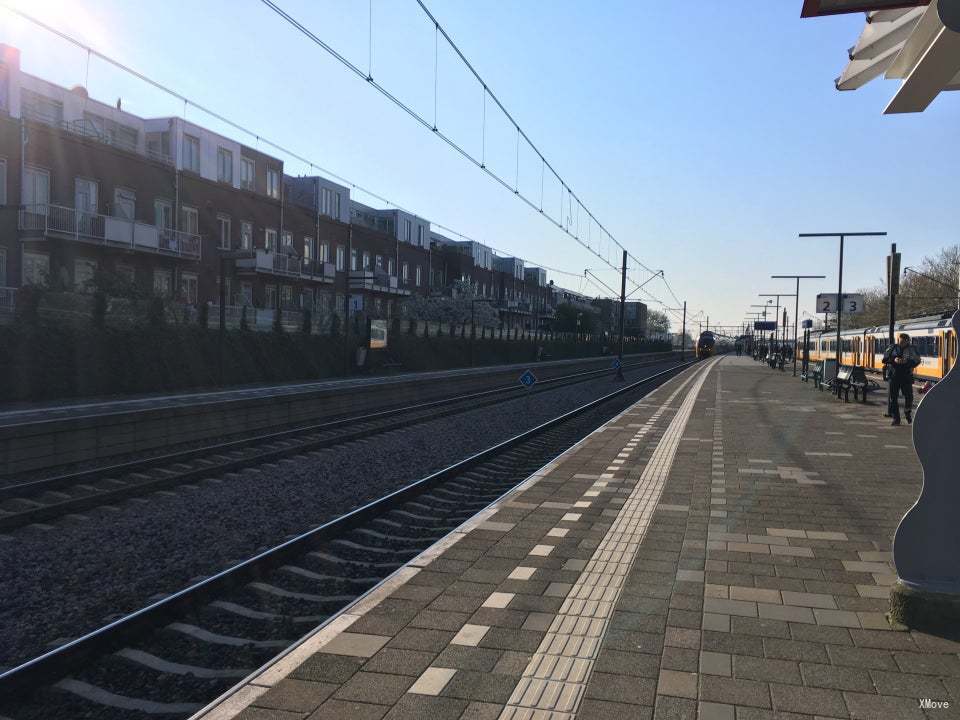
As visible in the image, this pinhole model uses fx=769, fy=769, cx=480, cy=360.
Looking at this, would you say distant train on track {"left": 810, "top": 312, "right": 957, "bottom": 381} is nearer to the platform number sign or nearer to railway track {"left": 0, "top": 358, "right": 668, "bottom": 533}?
the platform number sign

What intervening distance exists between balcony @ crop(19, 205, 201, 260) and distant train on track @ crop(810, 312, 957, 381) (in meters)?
28.2

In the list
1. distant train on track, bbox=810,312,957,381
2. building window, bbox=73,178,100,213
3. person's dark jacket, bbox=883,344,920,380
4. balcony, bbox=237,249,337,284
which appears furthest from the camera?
balcony, bbox=237,249,337,284

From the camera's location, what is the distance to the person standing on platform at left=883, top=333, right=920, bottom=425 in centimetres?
1505

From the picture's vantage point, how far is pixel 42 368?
19938 mm

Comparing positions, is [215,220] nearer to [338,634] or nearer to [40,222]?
[40,222]

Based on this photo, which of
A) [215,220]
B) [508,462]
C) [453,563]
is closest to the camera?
[453,563]

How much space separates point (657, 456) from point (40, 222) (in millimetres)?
25475

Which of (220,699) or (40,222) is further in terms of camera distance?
(40,222)

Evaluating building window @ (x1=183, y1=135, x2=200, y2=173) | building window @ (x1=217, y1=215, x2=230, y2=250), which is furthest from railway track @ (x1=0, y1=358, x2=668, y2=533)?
building window @ (x1=183, y1=135, x2=200, y2=173)

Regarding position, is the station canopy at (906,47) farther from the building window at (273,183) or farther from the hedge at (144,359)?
the building window at (273,183)

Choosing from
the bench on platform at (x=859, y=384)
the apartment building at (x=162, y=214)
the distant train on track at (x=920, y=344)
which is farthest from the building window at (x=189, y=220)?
the distant train on track at (x=920, y=344)

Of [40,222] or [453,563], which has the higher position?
[40,222]

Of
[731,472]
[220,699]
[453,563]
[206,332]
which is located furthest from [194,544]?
[206,332]

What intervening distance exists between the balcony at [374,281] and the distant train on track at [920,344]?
3171 cm
